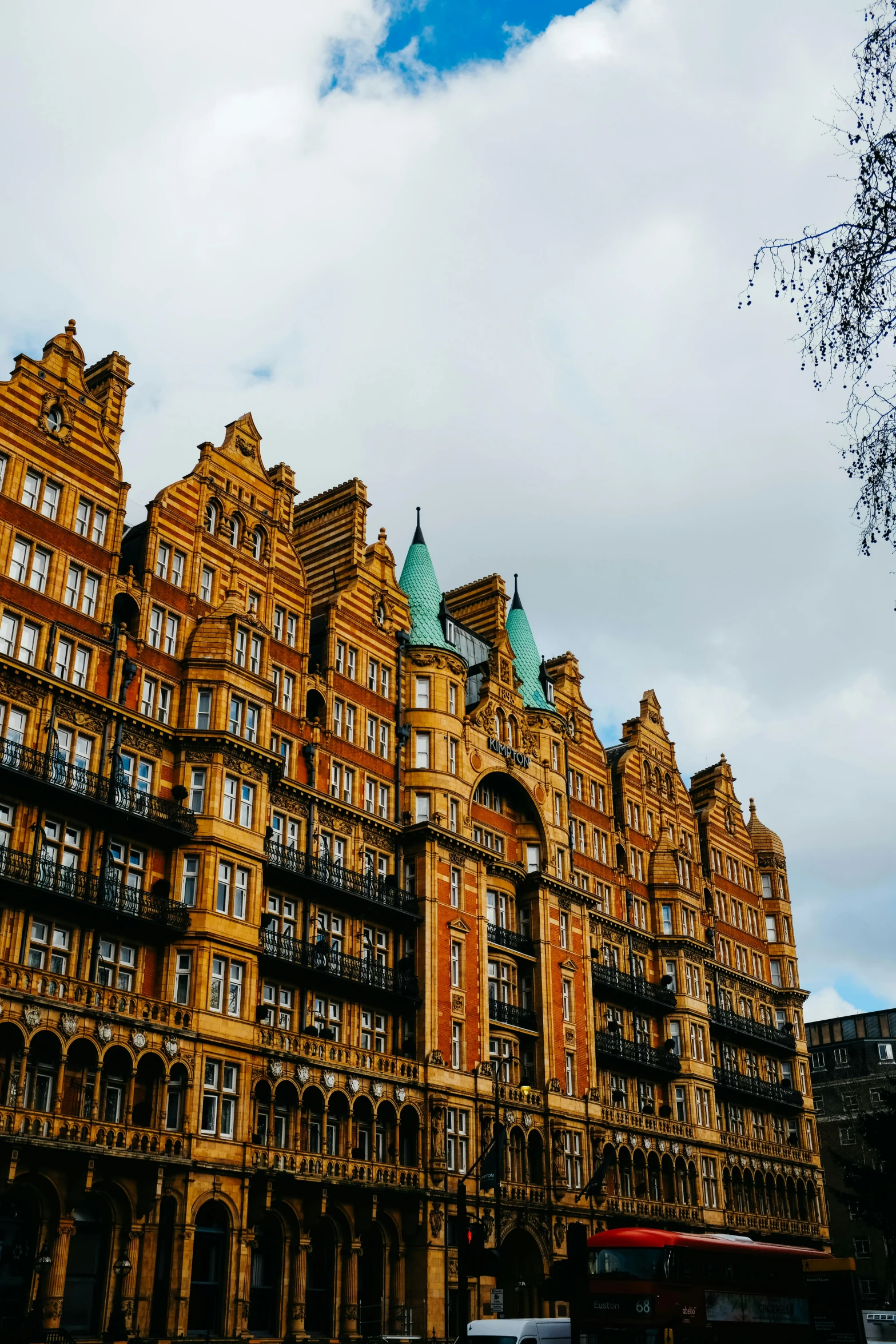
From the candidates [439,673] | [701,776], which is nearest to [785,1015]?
[701,776]

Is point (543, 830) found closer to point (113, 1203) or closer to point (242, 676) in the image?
point (242, 676)

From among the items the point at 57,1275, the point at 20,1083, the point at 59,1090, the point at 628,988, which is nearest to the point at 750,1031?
the point at 628,988

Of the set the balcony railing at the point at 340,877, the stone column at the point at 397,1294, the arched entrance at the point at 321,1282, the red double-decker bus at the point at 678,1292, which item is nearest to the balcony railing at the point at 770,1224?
the stone column at the point at 397,1294

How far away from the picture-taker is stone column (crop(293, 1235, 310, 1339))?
145 ft

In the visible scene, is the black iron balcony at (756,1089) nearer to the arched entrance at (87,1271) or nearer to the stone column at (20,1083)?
the arched entrance at (87,1271)

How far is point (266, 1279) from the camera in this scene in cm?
4509

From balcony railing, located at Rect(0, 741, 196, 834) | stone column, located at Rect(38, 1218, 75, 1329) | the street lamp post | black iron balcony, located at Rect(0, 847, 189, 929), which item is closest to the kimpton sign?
balcony railing, located at Rect(0, 741, 196, 834)

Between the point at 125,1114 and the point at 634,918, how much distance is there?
39.1 metres

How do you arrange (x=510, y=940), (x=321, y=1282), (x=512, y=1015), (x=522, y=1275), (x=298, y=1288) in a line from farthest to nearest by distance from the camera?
(x=510, y=940), (x=512, y=1015), (x=522, y=1275), (x=321, y=1282), (x=298, y=1288)

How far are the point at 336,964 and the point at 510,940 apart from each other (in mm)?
12729

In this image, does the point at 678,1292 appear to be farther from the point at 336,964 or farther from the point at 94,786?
the point at 94,786

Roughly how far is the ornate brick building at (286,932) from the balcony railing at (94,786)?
15 centimetres

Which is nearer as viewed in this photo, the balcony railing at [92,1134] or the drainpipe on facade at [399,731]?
the balcony railing at [92,1134]

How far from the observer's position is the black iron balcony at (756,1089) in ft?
249
